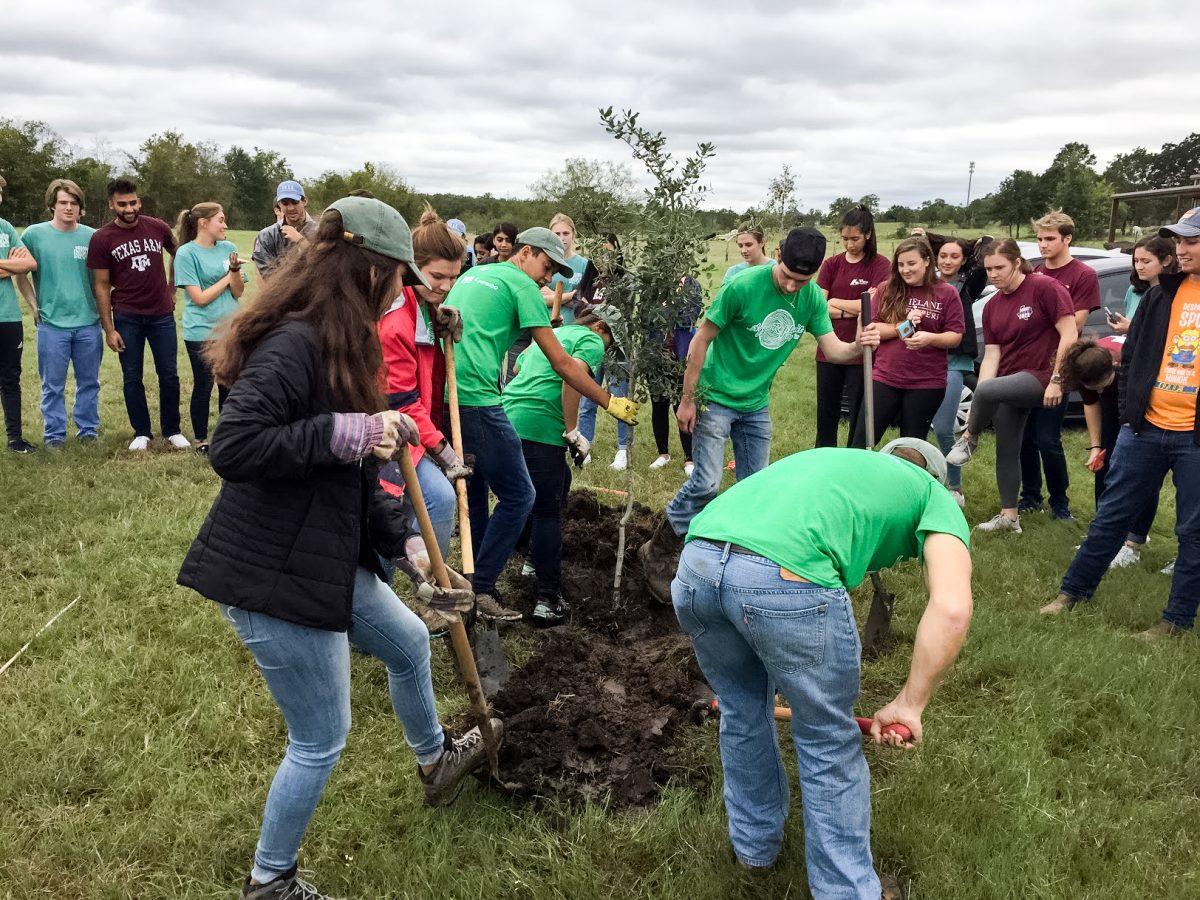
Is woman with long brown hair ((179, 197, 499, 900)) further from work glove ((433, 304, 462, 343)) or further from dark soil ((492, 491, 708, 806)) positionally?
work glove ((433, 304, 462, 343))

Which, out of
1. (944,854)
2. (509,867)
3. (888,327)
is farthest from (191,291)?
(944,854)

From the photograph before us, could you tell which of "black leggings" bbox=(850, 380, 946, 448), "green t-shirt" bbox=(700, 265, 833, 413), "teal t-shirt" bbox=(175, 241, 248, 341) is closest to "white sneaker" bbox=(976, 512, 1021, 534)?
"black leggings" bbox=(850, 380, 946, 448)

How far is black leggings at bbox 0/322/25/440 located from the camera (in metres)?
7.19

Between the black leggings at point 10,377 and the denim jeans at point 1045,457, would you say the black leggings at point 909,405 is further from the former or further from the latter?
the black leggings at point 10,377

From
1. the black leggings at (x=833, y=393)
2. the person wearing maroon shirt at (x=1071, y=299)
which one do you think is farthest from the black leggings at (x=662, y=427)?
the person wearing maroon shirt at (x=1071, y=299)

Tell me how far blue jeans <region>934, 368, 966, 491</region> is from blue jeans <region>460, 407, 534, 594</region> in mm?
3920

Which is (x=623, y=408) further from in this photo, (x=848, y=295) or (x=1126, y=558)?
(x=1126, y=558)

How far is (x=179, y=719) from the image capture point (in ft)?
11.8

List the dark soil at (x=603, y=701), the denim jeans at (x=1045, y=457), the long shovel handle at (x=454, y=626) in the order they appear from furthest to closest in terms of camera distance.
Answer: the denim jeans at (x=1045, y=457) < the dark soil at (x=603, y=701) < the long shovel handle at (x=454, y=626)

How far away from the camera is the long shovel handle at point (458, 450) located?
387cm

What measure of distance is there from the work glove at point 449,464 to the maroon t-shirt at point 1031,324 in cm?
425

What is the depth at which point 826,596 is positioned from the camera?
2.23 metres

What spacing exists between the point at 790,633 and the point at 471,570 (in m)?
1.98

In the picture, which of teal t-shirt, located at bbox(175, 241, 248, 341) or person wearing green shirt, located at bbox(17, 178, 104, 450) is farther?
teal t-shirt, located at bbox(175, 241, 248, 341)
